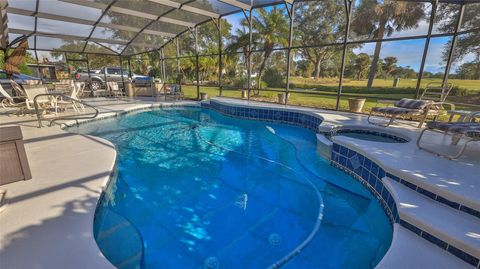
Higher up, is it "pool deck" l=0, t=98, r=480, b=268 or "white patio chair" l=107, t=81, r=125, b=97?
"white patio chair" l=107, t=81, r=125, b=97

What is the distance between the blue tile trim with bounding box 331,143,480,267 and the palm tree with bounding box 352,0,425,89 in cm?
1342

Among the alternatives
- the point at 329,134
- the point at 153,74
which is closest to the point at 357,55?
the point at 153,74

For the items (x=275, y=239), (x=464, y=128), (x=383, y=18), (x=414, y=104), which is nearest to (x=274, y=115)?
(x=414, y=104)

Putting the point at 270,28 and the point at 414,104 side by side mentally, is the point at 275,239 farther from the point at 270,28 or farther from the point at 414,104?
the point at 270,28

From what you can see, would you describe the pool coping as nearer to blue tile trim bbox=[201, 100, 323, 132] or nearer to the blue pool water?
the blue pool water

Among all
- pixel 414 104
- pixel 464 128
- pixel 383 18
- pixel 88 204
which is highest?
pixel 383 18

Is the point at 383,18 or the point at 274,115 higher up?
the point at 383,18

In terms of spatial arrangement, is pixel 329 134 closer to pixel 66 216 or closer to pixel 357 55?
pixel 66 216

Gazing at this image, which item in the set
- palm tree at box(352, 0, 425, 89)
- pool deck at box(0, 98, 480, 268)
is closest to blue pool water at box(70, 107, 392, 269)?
pool deck at box(0, 98, 480, 268)

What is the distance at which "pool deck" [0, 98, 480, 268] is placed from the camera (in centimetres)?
166

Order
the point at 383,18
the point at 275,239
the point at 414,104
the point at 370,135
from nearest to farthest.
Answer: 1. the point at 275,239
2. the point at 414,104
3. the point at 370,135
4. the point at 383,18

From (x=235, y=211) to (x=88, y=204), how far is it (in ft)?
5.48

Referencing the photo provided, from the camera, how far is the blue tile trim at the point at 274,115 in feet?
21.7

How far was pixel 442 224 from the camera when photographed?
1932 millimetres
